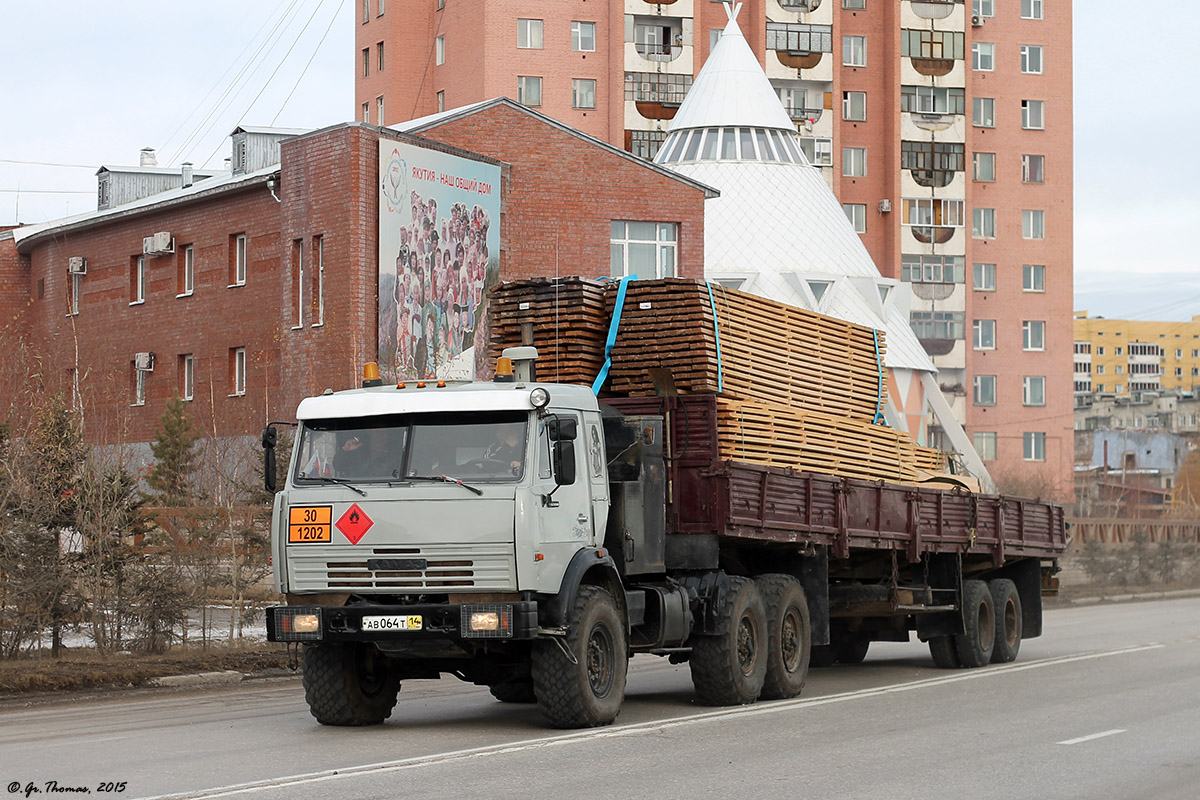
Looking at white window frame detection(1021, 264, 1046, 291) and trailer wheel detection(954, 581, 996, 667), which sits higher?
white window frame detection(1021, 264, 1046, 291)

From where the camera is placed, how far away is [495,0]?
7331cm

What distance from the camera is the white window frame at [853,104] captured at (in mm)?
80750

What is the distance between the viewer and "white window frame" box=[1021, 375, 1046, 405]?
83.2 metres

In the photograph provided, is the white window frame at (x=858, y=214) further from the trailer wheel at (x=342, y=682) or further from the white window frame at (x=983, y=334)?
the trailer wheel at (x=342, y=682)

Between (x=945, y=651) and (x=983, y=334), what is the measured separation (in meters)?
64.6

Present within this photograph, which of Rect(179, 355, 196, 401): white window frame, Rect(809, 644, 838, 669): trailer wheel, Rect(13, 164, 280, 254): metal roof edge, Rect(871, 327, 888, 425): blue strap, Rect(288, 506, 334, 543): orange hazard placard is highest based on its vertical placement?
Rect(13, 164, 280, 254): metal roof edge

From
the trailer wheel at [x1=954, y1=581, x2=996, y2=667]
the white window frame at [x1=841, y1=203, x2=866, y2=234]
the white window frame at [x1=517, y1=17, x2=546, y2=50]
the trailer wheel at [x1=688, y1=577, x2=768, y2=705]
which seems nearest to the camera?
the trailer wheel at [x1=688, y1=577, x2=768, y2=705]

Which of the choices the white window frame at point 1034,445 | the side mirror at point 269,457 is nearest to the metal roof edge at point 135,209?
the side mirror at point 269,457

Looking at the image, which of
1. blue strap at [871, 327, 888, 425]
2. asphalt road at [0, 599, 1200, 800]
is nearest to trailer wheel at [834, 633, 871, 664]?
asphalt road at [0, 599, 1200, 800]

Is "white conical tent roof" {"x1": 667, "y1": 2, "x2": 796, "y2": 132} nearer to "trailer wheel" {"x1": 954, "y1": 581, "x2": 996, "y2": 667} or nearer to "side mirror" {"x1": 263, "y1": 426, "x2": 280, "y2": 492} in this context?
"trailer wheel" {"x1": 954, "y1": 581, "x2": 996, "y2": 667}

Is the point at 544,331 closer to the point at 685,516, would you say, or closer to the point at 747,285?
the point at 685,516

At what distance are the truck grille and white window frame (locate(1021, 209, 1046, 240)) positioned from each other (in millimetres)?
74746

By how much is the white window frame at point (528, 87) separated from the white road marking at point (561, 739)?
187ft

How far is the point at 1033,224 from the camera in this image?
274 feet
